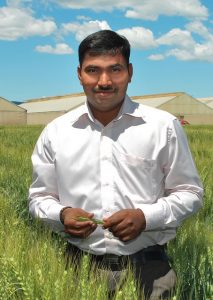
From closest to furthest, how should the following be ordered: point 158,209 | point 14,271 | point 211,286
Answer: point 14,271
point 211,286
point 158,209

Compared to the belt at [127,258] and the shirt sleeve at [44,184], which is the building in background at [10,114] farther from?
the belt at [127,258]

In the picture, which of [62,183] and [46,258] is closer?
[46,258]

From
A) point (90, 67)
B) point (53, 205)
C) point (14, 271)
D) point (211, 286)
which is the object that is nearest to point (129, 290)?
point (14, 271)

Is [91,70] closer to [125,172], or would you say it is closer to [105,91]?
[105,91]

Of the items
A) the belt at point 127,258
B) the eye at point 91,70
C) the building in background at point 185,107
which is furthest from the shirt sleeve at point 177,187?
the building in background at point 185,107

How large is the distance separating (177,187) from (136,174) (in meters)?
0.16

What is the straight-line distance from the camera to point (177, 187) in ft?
6.55

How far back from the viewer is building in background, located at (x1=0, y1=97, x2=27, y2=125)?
4400 cm

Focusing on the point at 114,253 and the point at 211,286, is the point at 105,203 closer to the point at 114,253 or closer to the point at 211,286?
the point at 114,253

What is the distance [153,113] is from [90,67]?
278 millimetres

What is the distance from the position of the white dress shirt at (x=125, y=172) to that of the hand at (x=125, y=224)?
92 mm

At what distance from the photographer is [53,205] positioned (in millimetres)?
1998

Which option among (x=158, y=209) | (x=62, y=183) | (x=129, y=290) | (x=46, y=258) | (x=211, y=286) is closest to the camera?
(x=129, y=290)

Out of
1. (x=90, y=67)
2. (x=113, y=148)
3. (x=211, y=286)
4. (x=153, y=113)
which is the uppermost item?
(x=90, y=67)
